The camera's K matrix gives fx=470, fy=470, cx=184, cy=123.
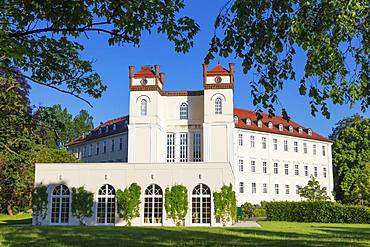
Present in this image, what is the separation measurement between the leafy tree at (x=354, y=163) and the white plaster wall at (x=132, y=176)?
29171mm

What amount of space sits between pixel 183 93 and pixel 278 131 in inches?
688

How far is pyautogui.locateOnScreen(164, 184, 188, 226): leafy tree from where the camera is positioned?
1168 inches

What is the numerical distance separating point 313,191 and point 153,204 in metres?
30.1

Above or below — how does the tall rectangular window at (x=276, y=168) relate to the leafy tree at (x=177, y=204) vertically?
above

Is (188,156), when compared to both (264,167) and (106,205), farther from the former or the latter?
(264,167)

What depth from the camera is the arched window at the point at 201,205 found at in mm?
29781

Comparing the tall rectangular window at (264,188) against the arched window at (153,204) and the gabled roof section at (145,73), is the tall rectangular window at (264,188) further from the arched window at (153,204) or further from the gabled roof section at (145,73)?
the arched window at (153,204)

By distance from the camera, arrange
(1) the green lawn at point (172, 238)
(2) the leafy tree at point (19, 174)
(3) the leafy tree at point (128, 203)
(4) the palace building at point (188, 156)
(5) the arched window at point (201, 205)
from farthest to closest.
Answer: (2) the leafy tree at point (19, 174)
(4) the palace building at point (188, 156)
(3) the leafy tree at point (128, 203)
(5) the arched window at point (201, 205)
(1) the green lawn at point (172, 238)

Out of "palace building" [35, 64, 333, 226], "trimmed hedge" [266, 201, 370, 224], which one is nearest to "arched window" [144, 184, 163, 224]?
"palace building" [35, 64, 333, 226]

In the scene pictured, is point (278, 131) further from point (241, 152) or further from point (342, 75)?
point (342, 75)

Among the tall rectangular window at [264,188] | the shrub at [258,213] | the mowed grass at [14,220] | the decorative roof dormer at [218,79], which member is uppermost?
the decorative roof dormer at [218,79]

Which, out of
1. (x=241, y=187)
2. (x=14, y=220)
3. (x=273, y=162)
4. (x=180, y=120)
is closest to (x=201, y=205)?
(x=14, y=220)

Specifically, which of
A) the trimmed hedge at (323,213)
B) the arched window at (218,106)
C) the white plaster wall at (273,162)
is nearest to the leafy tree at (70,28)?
the trimmed hedge at (323,213)

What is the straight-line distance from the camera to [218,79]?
44.1 m
